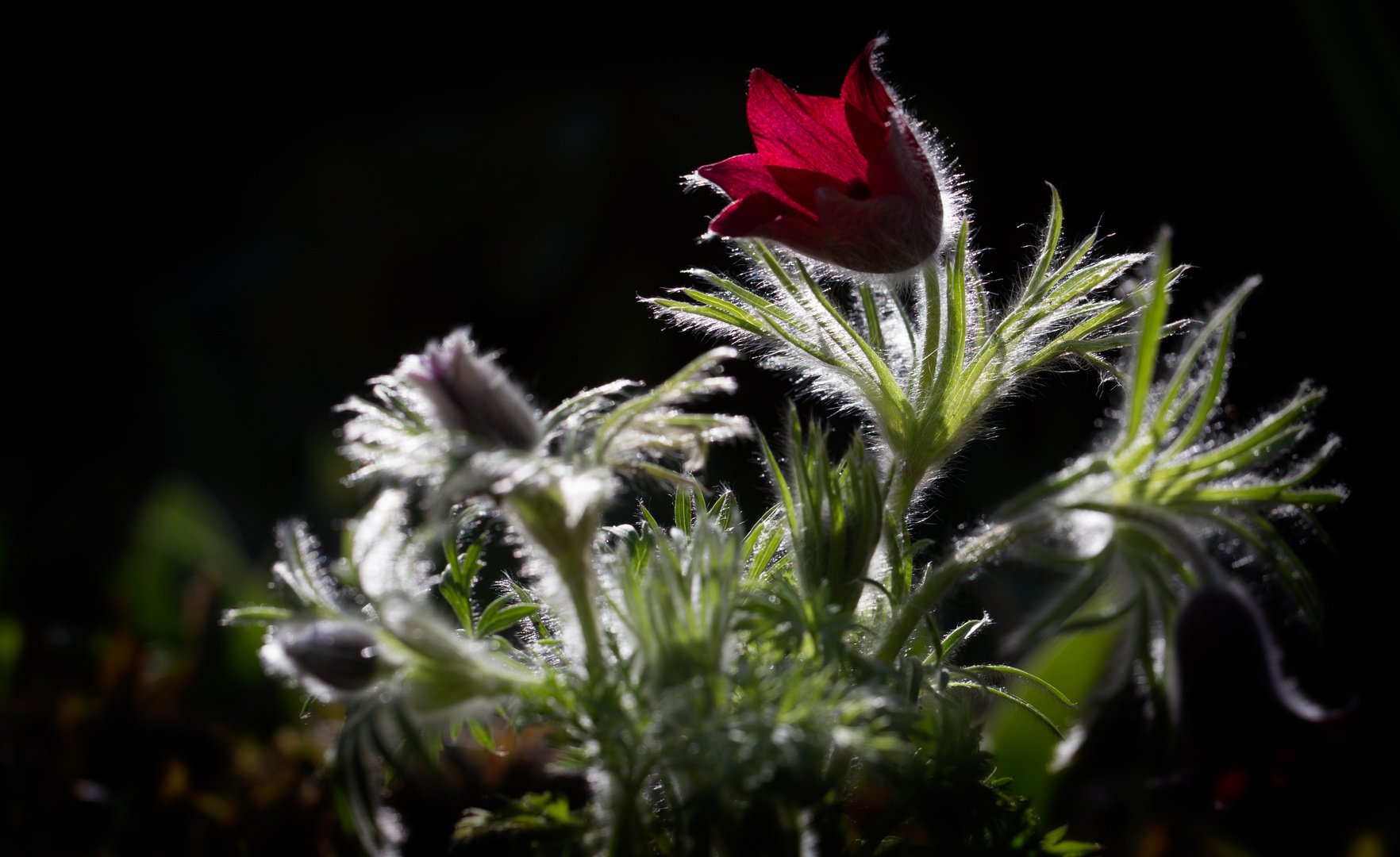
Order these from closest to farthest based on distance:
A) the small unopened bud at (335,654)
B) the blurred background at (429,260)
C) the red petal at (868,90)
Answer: the small unopened bud at (335,654) < the red petal at (868,90) < the blurred background at (429,260)

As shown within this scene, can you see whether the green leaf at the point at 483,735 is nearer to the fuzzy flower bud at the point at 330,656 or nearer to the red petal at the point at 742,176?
the fuzzy flower bud at the point at 330,656

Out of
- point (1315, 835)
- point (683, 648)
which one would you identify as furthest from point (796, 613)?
point (1315, 835)

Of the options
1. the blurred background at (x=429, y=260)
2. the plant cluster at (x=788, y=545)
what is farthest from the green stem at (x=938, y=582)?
the blurred background at (x=429, y=260)

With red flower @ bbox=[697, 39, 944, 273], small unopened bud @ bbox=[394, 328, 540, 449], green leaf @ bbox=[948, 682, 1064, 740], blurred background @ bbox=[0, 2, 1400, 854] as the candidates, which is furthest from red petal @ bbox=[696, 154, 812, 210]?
blurred background @ bbox=[0, 2, 1400, 854]

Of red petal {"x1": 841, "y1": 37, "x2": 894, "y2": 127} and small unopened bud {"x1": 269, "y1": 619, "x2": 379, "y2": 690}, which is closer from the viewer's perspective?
small unopened bud {"x1": 269, "y1": 619, "x2": 379, "y2": 690}

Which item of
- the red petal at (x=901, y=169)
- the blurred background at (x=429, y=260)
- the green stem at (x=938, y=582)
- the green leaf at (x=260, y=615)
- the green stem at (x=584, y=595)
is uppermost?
the blurred background at (x=429, y=260)

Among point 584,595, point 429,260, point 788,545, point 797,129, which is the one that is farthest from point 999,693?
point 429,260

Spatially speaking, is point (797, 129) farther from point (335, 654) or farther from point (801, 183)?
point (335, 654)

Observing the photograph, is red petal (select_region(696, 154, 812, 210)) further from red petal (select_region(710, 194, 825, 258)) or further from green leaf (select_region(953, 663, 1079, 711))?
green leaf (select_region(953, 663, 1079, 711))
